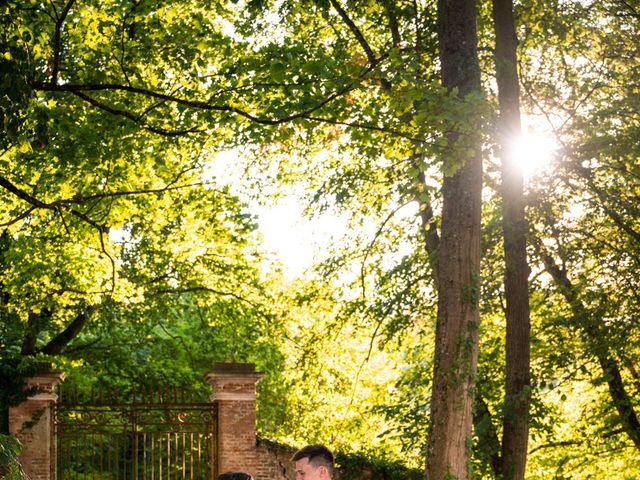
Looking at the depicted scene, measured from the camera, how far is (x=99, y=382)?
81.0ft

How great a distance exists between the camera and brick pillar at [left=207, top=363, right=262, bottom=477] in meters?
16.1

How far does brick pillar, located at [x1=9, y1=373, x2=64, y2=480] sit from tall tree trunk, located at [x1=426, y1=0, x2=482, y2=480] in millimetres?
7095

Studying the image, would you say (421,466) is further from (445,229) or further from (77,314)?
(77,314)

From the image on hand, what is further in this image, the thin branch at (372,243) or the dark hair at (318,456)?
the thin branch at (372,243)

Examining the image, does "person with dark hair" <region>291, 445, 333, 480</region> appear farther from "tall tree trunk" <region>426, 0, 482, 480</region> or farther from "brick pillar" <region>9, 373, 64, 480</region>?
"brick pillar" <region>9, 373, 64, 480</region>

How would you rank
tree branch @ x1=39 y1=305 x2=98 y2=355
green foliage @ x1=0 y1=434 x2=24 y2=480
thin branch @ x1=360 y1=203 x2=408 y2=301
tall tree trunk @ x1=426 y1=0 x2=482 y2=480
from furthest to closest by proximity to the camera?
tree branch @ x1=39 y1=305 x2=98 y2=355
thin branch @ x1=360 y1=203 x2=408 y2=301
tall tree trunk @ x1=426 y1=0 x2=482 y2=480
green foliage @ x1=0 y1=434 x2=24 y2=480

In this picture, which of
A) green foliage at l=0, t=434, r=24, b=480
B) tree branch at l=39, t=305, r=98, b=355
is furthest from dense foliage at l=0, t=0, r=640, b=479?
green foliage at l=0, t=434, r=24, b=480

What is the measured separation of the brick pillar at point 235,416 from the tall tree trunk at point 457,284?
538 cm

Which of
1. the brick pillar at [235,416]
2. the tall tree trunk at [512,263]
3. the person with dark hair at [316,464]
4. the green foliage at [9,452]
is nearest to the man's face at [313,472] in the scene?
the person with dark hair at [316,464]

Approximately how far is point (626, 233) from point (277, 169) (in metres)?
6.31

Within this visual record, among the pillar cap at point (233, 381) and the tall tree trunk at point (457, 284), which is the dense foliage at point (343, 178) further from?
the pillar cap at point (233, 381)

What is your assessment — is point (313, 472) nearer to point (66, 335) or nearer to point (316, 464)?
point (316, 464)

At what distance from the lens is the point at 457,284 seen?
37.5 feet

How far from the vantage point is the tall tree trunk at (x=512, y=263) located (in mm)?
14703
